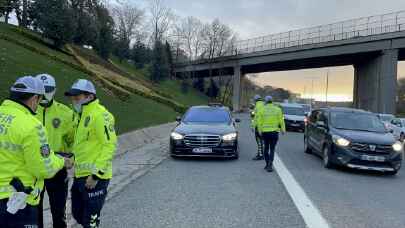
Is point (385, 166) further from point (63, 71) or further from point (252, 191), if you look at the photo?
point (63, 71)

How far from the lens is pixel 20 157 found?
3.20 meters

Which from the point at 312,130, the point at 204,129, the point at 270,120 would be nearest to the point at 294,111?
the point at 312,130

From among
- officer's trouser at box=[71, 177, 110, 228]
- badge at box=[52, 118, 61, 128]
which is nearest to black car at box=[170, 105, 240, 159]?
badge at box=[52, 118, 61, 128]

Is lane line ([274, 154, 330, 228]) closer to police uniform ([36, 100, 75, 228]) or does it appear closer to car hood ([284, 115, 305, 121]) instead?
police uniform ([36, 100, 75, 228])

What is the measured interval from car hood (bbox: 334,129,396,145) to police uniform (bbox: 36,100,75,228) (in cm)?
807

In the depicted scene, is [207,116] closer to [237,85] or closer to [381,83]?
[381,83]

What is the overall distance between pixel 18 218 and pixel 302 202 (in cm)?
529

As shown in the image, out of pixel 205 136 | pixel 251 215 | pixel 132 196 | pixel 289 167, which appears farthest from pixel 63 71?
pixel 251 215

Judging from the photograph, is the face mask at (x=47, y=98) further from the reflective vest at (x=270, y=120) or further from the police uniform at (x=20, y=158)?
the reflective vest at (x=270, y=120)

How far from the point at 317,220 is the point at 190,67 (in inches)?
3448

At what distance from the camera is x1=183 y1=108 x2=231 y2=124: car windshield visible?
13922 millimetres

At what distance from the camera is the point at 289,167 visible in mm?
11773

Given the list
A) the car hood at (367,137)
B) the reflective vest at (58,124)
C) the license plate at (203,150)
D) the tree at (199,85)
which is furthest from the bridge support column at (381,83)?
the tree at (199,85)

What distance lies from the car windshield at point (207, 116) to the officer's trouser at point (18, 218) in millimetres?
10600
